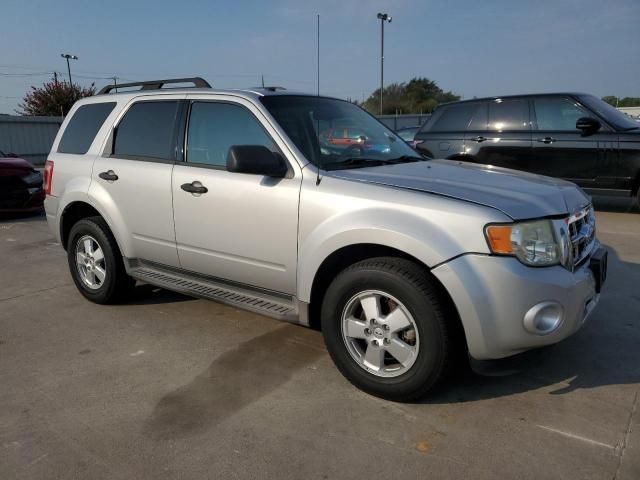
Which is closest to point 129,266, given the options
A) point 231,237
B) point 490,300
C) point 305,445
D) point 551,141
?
point 231,237

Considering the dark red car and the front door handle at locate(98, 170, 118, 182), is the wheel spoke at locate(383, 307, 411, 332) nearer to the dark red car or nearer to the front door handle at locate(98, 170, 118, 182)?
the front door handle at locate(98, 170, 118, 182)

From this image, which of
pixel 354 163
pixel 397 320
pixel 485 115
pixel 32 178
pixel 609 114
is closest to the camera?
pixel 397 320

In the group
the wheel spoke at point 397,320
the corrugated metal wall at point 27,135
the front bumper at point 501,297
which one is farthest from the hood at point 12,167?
the corrugated metal wall at point 27,135

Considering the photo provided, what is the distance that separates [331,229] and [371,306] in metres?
0.49

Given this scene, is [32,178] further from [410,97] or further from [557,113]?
[410,97]

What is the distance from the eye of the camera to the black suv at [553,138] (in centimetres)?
769

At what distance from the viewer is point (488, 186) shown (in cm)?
298

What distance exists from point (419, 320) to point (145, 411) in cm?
157

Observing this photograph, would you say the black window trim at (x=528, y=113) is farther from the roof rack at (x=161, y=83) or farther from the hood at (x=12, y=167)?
the hood at (x=12, y=167)

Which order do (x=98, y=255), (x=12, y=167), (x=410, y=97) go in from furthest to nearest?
(x=410, y=97) < (x=12, y=167) < (x=98, y=255)

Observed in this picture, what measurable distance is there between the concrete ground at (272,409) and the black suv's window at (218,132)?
133cm

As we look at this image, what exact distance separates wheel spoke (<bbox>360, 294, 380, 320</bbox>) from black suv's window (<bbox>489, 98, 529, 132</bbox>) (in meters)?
6.32

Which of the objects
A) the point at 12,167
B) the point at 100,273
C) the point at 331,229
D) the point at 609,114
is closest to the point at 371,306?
the point at 331,229

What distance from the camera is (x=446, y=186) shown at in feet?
9.57
